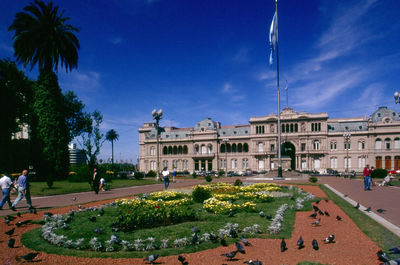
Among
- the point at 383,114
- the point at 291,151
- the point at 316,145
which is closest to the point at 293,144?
the point at 291,151

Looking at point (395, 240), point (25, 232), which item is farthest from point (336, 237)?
point (25, 232)

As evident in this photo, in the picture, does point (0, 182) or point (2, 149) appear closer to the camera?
point (0, 182)

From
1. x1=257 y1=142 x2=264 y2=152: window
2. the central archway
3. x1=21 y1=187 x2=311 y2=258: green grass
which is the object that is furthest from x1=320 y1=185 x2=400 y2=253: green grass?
the central archway

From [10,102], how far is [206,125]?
164 feet

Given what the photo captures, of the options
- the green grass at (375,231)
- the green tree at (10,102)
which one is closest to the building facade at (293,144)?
the green tree at (10,102)

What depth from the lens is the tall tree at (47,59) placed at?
31.6 m

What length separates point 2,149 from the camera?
36719 millimetres

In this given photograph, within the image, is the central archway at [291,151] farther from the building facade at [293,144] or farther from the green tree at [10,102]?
the green tree at [10,102]

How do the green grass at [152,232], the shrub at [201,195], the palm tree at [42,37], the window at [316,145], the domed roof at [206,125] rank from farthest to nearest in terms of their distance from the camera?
1. the domed roof at [206,125]
2. the window at [316,145]
3. the palm tree at [42,37]
4. the shrub at [201,195]
5. the green grass at [152,232]

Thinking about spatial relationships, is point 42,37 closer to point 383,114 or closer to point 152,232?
point 152,232

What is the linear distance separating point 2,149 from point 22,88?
10.6 m

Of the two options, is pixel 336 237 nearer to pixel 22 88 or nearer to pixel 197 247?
pixel 197 247

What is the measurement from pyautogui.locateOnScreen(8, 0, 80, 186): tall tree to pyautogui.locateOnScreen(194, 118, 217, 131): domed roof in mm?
47435

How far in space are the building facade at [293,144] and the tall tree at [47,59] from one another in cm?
3632
